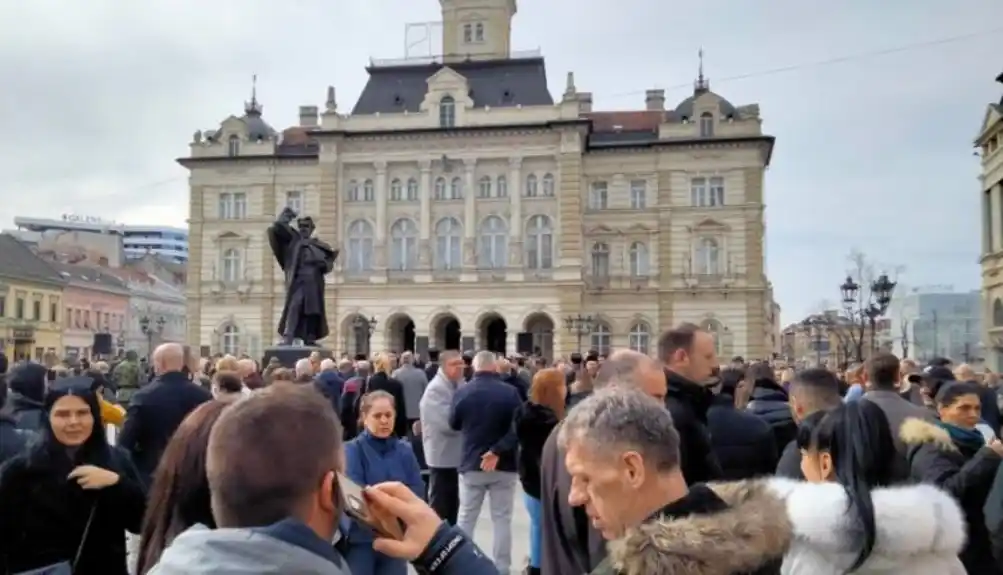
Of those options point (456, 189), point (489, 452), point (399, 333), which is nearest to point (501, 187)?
point (456, 189)

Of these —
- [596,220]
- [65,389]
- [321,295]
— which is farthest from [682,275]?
[65,389]

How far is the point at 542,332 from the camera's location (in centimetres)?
5028

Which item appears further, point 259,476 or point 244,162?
point 244,162

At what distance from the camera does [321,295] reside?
56.0 ft

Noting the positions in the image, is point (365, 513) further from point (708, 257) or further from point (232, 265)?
point (232, 265)

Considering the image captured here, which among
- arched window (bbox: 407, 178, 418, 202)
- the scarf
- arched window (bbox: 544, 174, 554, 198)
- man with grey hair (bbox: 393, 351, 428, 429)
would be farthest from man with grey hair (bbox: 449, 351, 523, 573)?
arched window (bbox: 407, 178, 418, 202)

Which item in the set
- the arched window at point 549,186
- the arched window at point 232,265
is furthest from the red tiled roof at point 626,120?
the arched window at point 232,265

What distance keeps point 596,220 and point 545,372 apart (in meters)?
43.8

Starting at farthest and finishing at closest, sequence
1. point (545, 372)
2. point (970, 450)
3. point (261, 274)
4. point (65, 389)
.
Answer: point (261, 274) < point (545, 372) < point (970, 450) < point (65, 389)

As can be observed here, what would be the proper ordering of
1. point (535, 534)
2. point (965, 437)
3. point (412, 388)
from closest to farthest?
1. point (965, 437)
2. point (535, 534)
3. point (412, 388)

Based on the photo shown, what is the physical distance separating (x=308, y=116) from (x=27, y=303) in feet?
72.9

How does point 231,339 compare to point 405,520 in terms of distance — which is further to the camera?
point 231,339

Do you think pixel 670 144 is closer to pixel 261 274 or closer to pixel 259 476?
pixel 261 274

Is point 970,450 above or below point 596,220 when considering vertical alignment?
below
